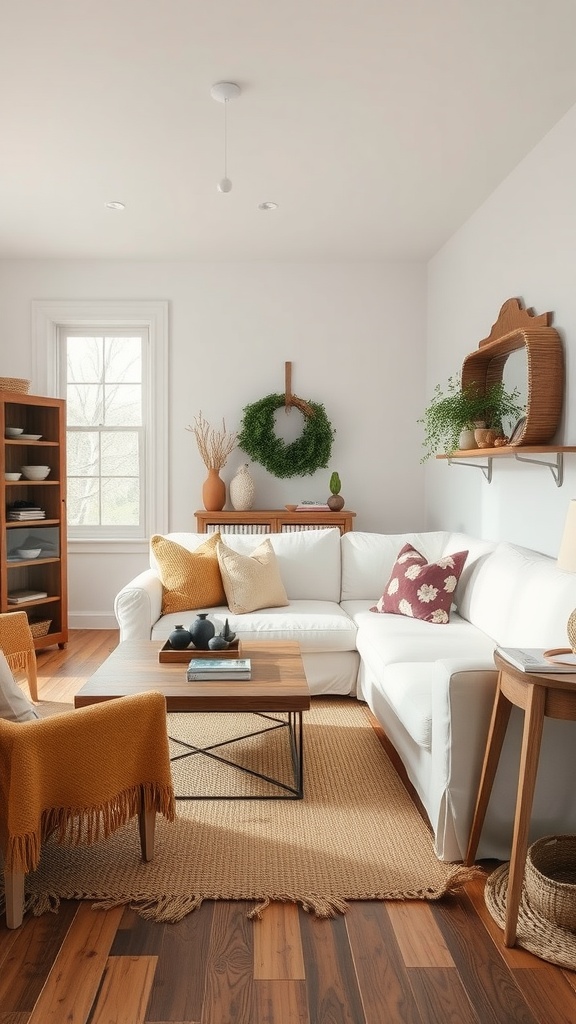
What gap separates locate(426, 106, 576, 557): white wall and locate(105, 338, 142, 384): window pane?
7.23 feet

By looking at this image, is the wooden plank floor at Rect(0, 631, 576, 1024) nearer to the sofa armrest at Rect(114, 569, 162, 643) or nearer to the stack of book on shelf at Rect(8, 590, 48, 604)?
the sofa armrest at Rect(114, 569, 162, 643)

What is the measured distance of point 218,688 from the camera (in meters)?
2.68

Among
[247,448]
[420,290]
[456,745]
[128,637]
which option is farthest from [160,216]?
[456,745]

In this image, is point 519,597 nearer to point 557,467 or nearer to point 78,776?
point 557,467

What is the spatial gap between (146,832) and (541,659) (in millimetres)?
1258

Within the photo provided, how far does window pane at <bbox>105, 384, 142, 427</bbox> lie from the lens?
5.82m

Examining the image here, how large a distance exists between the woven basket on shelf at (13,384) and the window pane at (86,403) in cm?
84

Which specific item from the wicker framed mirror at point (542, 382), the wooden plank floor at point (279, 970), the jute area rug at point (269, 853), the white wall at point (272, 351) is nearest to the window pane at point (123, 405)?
the white wall at point (272, 351)

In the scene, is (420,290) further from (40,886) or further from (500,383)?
(40,886)

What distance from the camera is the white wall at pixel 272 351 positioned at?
5.64m

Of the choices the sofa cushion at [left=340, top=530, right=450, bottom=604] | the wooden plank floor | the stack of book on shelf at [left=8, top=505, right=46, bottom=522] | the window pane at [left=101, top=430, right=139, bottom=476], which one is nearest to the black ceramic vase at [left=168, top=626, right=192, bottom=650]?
the wooden plank floor

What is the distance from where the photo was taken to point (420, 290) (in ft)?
18.7

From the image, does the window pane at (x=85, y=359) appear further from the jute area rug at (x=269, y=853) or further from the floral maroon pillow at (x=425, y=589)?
the jute area rug at (x=269, y=853)

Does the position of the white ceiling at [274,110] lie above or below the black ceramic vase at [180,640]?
above
